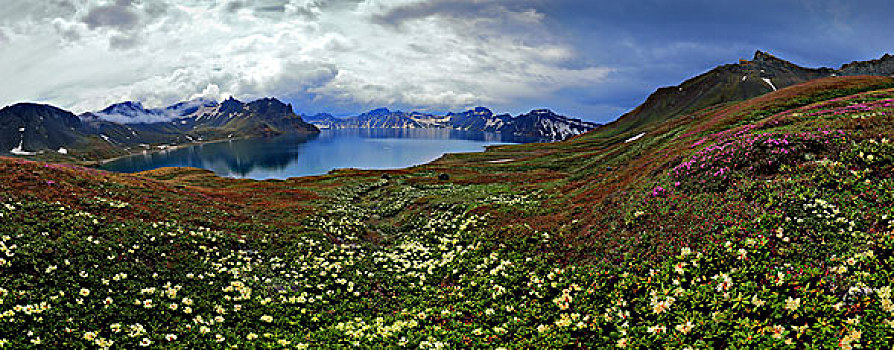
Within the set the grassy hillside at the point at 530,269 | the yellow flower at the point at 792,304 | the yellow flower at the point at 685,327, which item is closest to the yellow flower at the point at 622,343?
the grassy hillside at the point at 530,269

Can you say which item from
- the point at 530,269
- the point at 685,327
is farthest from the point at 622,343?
the point at 530,269

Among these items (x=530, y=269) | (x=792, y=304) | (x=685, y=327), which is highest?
(x=792, y=304)

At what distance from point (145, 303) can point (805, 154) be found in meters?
29.9

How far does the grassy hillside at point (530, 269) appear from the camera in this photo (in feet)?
32.4

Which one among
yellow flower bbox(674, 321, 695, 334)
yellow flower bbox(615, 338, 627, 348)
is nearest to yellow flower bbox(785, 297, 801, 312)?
yellow flower bbox(674, 321, 695, 334)

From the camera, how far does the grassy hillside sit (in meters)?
9.88

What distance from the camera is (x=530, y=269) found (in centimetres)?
1750

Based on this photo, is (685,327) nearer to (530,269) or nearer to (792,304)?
(792,304)

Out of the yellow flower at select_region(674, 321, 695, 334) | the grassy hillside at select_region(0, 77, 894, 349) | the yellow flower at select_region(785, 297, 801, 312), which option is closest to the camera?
the yellow flower at select_region(785, 297, 801, 312)

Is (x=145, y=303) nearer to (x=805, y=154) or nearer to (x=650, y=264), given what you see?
(x=650, y=264)

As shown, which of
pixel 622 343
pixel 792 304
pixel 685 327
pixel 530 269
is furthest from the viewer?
pixel 530 269

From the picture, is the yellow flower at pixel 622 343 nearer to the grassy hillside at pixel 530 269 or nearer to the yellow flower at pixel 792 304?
the grassy hillside at pixel 530 269

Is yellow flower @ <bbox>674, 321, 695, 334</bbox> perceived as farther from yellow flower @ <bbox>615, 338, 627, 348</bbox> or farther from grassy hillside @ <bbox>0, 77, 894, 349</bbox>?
yellow flower @ <bbox>615, 338, 627, 348</bbox>

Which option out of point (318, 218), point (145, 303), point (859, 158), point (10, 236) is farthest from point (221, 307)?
point (859, 158)
